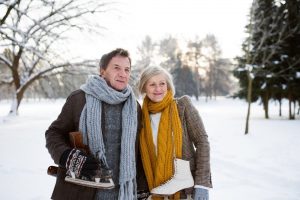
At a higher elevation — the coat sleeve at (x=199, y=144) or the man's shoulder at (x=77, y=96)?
the man's shoulder at (x=77, y=96)

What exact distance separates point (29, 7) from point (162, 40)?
36.9 metres

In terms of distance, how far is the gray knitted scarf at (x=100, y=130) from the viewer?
7.51 feet

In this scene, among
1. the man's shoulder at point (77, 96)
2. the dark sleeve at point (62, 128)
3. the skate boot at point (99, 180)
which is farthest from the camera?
the man's shoulder at point (77, 96)

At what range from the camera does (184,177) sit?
2.52 metres

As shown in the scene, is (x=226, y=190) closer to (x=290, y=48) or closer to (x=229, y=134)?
(x=229, y=134)

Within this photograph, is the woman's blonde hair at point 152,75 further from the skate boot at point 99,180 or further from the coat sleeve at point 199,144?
the skate boot at point 99,180

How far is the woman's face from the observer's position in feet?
8.86

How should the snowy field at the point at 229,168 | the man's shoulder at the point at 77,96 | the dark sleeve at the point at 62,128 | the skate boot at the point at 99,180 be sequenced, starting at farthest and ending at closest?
the snowy field at the point at 229,168 < the man's shoulder at the point at 77,96 < the dark sleeve at the point at 62,128 < the skate boot at the point at 99,180

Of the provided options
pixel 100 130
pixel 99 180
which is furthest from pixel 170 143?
pixel 99 180

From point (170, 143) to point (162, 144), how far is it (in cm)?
6

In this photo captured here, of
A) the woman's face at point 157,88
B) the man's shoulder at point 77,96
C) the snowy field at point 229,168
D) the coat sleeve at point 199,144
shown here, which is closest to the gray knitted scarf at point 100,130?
the man's shoulder at point 77,96

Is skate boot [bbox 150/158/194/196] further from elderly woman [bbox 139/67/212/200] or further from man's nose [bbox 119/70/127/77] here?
man's nose [bbox 119/70/127/77]

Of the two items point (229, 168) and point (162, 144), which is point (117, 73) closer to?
point (162, 144)

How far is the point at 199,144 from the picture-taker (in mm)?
2588
